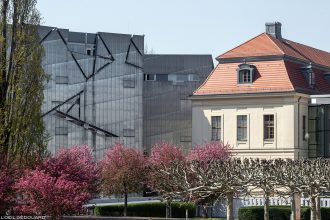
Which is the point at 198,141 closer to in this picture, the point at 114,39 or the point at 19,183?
the point at 114,39

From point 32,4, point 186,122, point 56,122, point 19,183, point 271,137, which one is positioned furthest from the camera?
point 186,122

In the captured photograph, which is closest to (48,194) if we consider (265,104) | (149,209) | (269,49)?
(149,209)

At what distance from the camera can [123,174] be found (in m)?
52.8

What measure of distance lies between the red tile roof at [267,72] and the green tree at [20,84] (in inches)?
934

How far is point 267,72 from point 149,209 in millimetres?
13739

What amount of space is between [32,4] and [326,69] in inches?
1249

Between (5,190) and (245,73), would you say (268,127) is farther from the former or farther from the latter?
(5,190)

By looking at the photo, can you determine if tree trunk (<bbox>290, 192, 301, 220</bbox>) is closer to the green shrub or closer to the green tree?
the green shrub

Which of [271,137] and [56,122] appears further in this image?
[56,122]

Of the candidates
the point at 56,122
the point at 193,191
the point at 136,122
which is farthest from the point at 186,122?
the point at 193,191

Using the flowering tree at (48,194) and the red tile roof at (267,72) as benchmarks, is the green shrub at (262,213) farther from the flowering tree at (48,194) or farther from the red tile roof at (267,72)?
the red tile roof at (267,72)

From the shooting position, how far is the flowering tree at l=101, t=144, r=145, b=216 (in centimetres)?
5288

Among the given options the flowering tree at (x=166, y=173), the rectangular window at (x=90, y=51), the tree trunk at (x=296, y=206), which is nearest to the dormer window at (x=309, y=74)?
the flowering tree at (x=166, y=173)

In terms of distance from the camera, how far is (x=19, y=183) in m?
39.8
